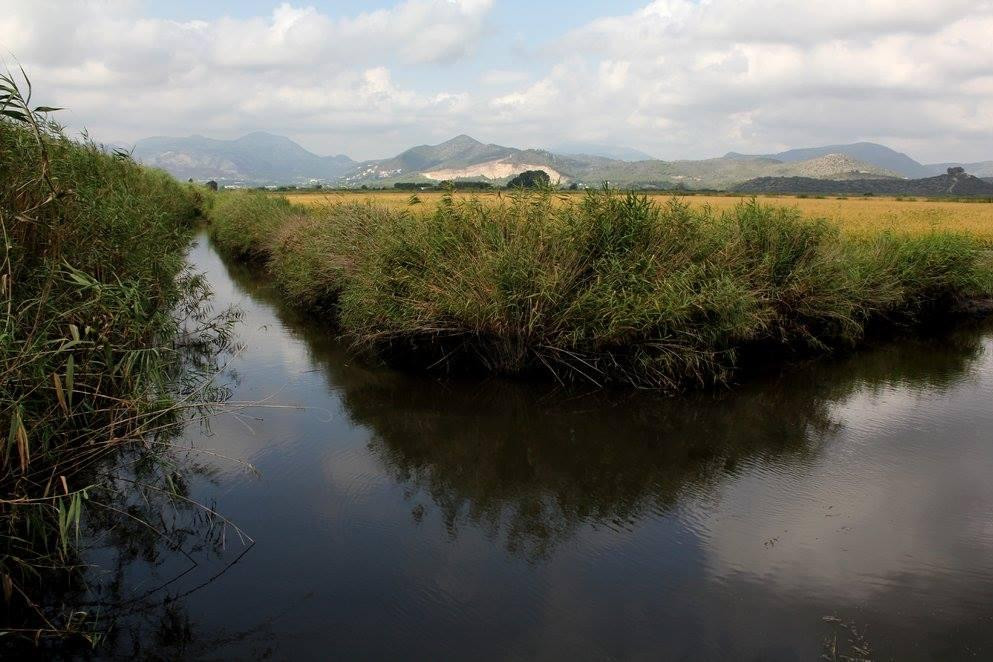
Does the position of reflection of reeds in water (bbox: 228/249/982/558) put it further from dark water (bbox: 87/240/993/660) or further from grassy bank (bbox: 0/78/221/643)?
grassy bank (bbox: 0/78/221/643)

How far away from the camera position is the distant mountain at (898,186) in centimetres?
8544

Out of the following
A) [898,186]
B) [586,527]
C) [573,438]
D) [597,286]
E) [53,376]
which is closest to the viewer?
[53,376]

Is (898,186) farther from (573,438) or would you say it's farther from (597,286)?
(573,438)

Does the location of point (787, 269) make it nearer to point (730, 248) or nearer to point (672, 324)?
point (730, 248)

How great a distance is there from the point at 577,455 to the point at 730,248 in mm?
6025

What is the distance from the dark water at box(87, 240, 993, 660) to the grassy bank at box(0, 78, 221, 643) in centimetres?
84

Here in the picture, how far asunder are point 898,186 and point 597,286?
11224 centimetres

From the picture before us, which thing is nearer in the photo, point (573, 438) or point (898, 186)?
point (573, 438)

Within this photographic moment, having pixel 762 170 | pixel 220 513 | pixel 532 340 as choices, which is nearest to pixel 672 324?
pixel 532 340

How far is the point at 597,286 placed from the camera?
11.6 meters

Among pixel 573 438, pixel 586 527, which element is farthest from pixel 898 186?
pixel 586 527

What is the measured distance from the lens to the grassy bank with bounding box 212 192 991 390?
11.5 metres

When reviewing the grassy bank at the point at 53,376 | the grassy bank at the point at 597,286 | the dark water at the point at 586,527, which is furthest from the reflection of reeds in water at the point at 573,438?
the grassy bank at the point at 53,376

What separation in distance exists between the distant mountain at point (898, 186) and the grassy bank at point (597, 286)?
73.6 meters
